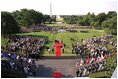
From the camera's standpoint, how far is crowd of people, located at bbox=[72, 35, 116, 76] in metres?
15.4

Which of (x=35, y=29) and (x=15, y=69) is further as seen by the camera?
(x=35, y=29)

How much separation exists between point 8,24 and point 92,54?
4.03 m

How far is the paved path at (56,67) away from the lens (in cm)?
1532

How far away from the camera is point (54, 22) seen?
16609mm

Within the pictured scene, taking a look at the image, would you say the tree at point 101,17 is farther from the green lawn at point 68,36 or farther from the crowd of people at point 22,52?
the crowd of people at point 22,52

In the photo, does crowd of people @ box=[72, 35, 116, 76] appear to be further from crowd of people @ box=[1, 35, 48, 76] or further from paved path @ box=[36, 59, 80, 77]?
crowd of people @ box=[1, 35, 48, 76]

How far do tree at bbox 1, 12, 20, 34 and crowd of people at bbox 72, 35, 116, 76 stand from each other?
2.86 metres

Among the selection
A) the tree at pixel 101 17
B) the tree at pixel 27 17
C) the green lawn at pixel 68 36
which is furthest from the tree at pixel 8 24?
the tree at pixel 101 17

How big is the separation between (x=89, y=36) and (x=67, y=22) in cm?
136

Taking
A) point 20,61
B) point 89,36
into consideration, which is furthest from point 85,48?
point 20,61

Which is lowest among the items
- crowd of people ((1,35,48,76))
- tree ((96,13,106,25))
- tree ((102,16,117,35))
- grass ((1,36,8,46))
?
→ crowd of people ((1,35,48,76))

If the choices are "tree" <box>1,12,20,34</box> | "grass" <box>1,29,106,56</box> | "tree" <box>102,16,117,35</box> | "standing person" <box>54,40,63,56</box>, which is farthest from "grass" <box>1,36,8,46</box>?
"tree" <box>102,16,117,35</box>

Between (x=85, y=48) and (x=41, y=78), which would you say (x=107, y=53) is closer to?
(x=85, y=48)

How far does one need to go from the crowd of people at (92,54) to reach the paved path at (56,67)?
0.27 meters
